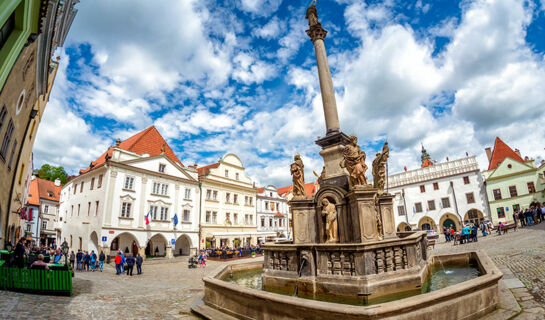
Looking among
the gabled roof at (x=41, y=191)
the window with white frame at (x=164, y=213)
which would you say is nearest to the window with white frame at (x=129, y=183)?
the window with white frame at (x=164, y=213)

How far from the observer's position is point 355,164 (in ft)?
26.6

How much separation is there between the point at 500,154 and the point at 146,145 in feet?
164

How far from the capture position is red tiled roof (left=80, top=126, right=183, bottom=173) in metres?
31.7

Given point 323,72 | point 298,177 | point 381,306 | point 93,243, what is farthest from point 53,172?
point 381,306

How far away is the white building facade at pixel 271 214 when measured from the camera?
43281 millimetres

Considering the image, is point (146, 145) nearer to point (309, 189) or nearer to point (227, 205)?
point (227, 205)

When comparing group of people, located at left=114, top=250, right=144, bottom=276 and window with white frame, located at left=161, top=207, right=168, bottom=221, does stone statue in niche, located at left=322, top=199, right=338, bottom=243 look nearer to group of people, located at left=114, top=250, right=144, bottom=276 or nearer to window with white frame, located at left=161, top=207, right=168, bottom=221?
group of people, located at left=114, top=250, right=144, bottom=276

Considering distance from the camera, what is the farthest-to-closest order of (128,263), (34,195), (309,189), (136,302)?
(309,189), (34,195), (128,263), (136,302)

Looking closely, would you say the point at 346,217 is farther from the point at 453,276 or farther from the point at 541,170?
the point at 541,170

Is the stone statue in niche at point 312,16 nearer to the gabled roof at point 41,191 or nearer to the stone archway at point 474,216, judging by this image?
the stone archway at point 474,216

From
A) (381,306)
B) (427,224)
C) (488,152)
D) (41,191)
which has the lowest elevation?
(381,306)

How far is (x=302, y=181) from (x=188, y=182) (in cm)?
2767

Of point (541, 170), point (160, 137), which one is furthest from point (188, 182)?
point (541, 170)

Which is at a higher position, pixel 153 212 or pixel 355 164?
pixel 153 212
